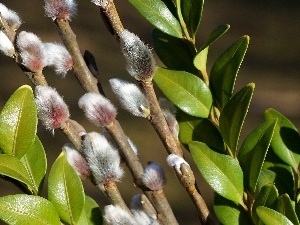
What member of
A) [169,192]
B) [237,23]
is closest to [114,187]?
[169,192]

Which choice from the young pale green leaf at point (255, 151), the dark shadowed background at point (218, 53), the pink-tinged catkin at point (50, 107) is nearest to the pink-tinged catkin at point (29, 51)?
the pink-tinged catkin at point (50, 107)

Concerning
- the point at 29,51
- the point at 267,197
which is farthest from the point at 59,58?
the point at 267,197

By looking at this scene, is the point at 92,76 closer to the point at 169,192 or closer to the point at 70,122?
the point at 70,122

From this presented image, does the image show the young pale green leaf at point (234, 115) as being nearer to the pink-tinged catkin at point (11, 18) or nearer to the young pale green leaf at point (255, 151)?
the young pale green leaf at point (255, 151)

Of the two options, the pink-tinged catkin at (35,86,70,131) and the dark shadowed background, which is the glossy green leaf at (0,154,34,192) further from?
the dark shadowed background

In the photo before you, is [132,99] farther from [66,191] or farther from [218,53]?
[218,53]

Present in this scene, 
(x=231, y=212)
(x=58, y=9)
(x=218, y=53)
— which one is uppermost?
(x=58, y=9)
